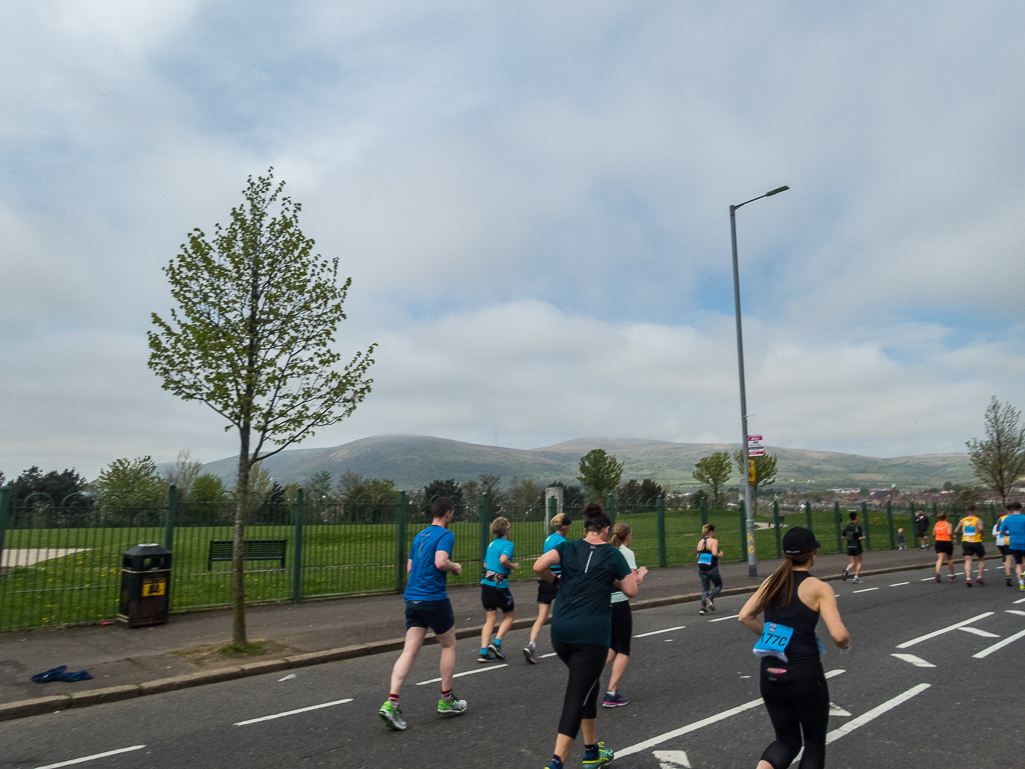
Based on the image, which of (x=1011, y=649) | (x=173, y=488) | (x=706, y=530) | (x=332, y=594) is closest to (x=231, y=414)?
(x=173, y=488)

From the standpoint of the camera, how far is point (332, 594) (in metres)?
15.5

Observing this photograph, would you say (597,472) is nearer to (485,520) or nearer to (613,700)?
(485,520)

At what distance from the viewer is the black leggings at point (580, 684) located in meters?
4.70

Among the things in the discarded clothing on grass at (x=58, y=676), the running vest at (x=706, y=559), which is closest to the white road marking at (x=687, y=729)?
the discarded clothing on grass at (x=58, y=676)

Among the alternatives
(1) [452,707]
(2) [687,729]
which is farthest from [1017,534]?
(1) [452,707]

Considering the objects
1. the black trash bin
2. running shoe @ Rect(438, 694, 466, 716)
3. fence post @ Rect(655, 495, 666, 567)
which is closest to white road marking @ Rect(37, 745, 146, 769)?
running shoe @ Rect(438, 694, 466, 716)

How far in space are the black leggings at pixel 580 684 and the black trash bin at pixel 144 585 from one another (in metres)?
9.22

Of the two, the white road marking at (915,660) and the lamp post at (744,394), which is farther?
the lamp post at (744,394)

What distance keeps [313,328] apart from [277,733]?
602cm

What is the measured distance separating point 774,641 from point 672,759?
1848 millimetres

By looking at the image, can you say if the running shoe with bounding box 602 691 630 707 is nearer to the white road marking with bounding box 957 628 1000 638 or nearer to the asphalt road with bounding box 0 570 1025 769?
the asphalt road with bounding box 0 570 1025 769

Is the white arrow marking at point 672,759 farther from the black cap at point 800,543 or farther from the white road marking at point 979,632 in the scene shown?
the white road marking at point 979,632

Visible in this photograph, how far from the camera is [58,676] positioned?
8.33 metres

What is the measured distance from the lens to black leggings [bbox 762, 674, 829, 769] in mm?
3982
